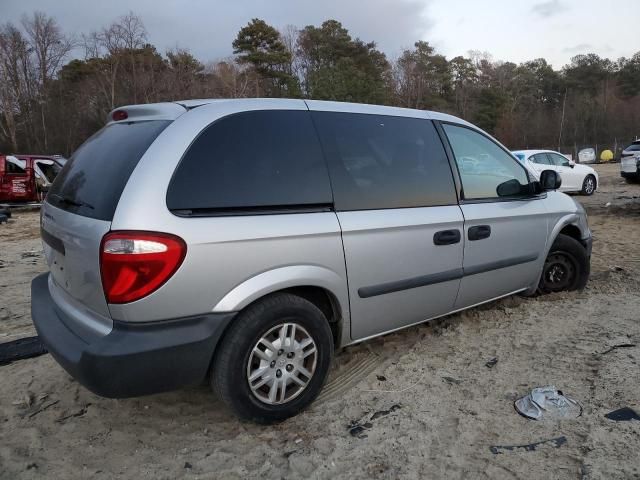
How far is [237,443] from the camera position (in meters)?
2.44

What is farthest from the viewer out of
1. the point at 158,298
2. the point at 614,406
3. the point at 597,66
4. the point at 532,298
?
the point at 597,66

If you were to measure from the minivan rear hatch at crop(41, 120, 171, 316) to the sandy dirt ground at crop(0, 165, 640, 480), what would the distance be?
30.7 inches

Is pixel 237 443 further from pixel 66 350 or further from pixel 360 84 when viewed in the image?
pixel 360 84

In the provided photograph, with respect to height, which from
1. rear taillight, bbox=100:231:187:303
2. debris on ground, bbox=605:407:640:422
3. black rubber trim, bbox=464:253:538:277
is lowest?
debris on ground, bbox=605:407:640:422

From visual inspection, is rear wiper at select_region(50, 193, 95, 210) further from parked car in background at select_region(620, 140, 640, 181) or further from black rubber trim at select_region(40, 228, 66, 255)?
parked car in background at select_region(620, 140, 640, 181)

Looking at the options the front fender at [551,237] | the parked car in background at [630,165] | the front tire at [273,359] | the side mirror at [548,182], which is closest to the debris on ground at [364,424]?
the front tire at [273,359]

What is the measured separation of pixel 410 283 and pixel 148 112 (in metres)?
1.85

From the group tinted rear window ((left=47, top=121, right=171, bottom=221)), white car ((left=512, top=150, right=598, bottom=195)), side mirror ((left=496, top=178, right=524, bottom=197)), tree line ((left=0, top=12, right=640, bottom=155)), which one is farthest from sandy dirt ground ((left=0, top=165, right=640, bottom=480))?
tree line ((left=0, top=12, right=640, bottom=155))

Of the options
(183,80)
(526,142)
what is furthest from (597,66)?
(183,80)

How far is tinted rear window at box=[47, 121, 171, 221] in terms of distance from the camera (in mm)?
2230

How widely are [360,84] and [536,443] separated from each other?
3213cm

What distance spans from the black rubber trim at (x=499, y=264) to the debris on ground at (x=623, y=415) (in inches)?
46.7

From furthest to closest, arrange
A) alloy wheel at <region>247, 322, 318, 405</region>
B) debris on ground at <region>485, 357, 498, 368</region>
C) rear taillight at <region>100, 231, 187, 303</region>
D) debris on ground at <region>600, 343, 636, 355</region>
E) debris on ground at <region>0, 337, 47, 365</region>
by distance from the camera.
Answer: debris on ground at <region>0, 337, 47, 365</region>
debris on ground at <region>600, 343, 636, 355</region>
debris on ground at <region>485, 357, 498, 368</region>
alloy wheel at <region>247, 322, 318, 405</region>
rear taillight at <region>100, 231, 187, 303</region>

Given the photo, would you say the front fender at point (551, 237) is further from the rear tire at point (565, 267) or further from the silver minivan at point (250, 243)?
the silver minivan at point (250, 243)
